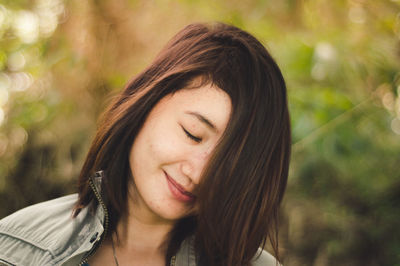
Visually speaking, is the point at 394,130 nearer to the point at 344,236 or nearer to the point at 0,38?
the point at 344,236

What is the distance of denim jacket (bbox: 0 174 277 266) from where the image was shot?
1312mm

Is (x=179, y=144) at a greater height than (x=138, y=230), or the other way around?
(x=179, y=144)

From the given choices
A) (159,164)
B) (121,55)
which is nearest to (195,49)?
(159,164)

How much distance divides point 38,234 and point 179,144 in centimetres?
59

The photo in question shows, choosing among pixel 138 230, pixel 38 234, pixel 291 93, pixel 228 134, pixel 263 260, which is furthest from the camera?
pixel 291 93

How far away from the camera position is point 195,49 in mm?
1384

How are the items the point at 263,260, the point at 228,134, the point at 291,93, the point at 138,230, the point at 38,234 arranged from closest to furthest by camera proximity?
1. the point at 228,134
2. the point at 38,234
3. the point at 138,230
4. the point at 263,260
5. the point at 291,93

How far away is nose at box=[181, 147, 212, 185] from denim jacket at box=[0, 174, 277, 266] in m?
0.34

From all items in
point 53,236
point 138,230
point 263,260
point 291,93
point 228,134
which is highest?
point 228,134

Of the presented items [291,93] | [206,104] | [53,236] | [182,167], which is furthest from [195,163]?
[291,93]

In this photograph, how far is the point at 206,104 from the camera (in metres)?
1.28

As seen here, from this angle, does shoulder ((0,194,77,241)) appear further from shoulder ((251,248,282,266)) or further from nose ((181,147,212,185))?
shoulder ((251,248,282,266))

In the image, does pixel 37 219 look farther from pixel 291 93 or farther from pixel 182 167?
pixel 291 93

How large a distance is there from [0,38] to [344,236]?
3.02 m
